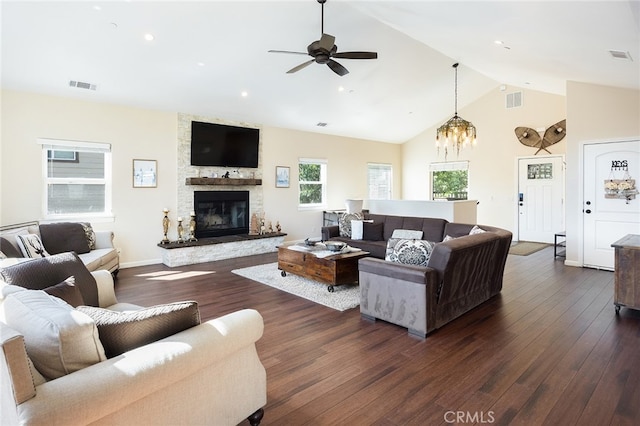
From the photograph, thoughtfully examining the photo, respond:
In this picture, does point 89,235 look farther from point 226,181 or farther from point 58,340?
point 58,340

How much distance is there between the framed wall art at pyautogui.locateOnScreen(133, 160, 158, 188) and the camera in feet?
20.0

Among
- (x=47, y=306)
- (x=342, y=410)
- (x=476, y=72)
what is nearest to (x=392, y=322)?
(x=342, y=410)

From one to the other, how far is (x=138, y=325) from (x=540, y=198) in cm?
899

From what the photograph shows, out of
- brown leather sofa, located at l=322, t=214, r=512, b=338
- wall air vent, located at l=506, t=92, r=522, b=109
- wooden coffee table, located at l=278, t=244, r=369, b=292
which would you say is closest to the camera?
brown leather sofa, located at l=322, t=214, r=512, b=338

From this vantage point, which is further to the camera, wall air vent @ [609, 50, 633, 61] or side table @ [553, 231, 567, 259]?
side table @ [553, 231, 567, 259]

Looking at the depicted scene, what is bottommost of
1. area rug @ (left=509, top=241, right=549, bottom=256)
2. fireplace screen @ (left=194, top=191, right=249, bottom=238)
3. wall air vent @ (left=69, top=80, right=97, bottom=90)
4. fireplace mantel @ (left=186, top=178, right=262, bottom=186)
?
area rug @ (left=509, top=241, right=549, bottom=256)

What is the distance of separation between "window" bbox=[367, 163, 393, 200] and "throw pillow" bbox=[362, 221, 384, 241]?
13.1ft

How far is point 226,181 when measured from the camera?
7.02m

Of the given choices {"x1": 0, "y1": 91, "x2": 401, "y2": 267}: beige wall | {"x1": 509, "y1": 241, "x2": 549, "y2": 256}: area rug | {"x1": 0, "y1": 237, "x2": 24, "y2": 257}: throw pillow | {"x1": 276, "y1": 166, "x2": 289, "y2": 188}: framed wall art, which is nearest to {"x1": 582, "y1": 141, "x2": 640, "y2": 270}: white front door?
{"x1": 509, "y1": 241, "x2": 549, "y2": 256}: area rug

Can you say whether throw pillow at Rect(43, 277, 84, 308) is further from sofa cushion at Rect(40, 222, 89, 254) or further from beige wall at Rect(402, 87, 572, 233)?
beige wall at Rect(402, 87, 572, 233)

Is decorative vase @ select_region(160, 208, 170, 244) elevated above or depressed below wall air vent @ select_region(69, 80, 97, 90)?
below

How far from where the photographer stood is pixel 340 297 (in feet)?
14.0

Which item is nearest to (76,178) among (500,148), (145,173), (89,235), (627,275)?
(145,173)

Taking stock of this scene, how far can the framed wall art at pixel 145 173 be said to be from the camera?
20.0 ft
